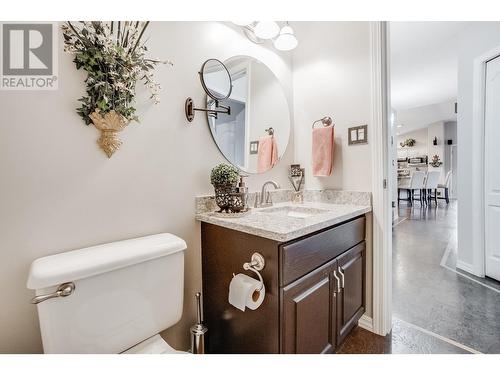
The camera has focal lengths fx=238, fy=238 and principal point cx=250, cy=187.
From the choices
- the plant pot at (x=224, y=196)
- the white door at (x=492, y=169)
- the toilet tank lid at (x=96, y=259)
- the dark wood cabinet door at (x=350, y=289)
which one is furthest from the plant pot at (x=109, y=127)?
the white door at (x=492, y=169)

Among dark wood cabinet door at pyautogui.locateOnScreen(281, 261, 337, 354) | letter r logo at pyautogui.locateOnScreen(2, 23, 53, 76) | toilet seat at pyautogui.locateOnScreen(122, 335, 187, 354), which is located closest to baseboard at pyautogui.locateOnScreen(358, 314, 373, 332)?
dark wood cabinet door at pyautogui.locateOnScreen(281, 261, 337, 354)

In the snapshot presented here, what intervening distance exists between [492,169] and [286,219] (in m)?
2.22

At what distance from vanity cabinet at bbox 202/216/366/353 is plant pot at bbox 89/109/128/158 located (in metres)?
0.59

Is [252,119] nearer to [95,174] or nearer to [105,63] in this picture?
[105,63]

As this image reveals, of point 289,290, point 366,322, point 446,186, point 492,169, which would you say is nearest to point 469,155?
point 492,169

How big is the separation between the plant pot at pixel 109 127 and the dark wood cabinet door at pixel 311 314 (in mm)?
950

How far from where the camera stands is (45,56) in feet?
3.07

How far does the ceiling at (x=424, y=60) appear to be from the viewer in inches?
98.2

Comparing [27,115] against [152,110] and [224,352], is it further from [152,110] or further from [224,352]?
[224,352]

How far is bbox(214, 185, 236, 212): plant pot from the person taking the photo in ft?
4.15

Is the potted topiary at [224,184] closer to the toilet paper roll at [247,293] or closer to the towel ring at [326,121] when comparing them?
the toilet paper roll at [247,293]

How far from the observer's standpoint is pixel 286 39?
1.66 metres

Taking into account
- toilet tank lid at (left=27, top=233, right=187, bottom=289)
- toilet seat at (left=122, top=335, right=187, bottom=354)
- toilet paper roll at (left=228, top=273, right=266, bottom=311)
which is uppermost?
toilet tank lid at (left=27, top=233, right=187, bottom=289)

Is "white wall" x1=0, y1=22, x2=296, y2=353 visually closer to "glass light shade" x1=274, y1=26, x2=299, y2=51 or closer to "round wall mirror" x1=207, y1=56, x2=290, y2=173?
"round wall mirror" x1=207, y1=56, x2=290, y2=173
